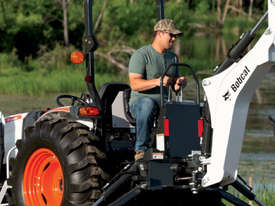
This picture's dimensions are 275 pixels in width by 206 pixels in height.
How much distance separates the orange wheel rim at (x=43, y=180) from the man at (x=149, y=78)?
0.95 metres

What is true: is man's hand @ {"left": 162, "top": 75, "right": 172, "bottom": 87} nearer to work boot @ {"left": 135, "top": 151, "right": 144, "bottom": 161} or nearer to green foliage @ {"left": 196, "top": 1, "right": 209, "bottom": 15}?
work boot @ {"left": 135, "top": 151, "right": 144, "bottom": 161}

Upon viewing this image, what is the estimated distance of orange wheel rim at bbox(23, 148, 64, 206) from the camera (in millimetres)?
8438

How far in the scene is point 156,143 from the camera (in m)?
7.76

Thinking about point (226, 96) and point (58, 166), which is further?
point (58, 166)

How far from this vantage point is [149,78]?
26.9 feet

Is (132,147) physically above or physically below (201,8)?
above

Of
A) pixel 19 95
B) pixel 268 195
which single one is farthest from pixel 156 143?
pixel 19 95

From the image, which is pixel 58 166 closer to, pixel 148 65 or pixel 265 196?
pixel 148 65

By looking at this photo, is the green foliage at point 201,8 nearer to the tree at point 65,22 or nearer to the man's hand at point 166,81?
the tree at point 65,22

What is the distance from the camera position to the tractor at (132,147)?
7199 mm

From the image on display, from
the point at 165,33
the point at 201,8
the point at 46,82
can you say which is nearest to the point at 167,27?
the point at 165,33

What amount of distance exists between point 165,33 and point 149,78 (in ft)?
1.43

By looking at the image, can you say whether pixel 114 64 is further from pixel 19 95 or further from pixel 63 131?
pixel 63 131

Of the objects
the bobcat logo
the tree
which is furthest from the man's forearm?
the tree
